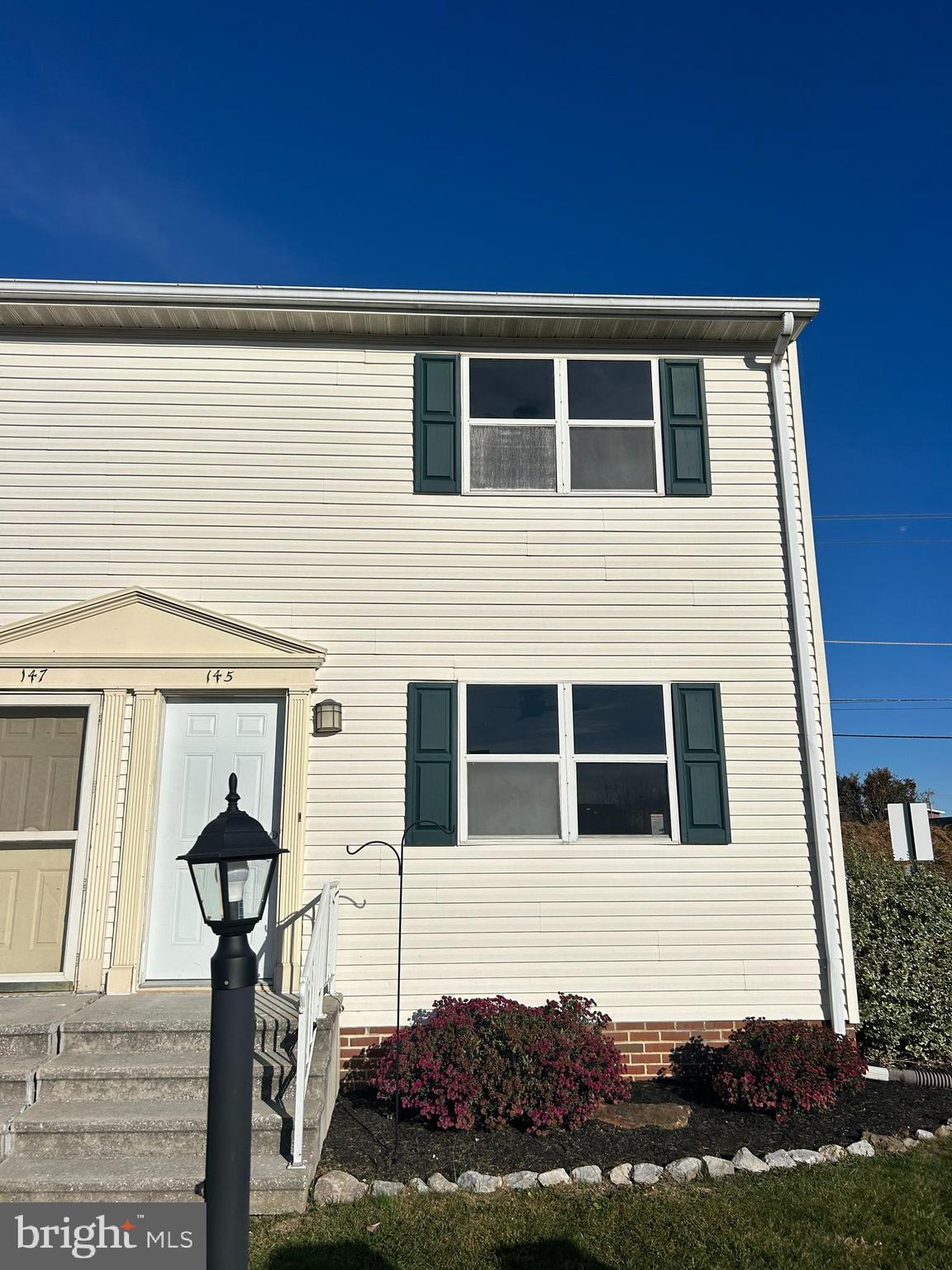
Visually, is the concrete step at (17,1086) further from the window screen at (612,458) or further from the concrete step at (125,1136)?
the window screen at (612,458)

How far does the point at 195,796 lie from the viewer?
6.48m

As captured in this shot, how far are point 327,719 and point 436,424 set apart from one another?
269 centimetres

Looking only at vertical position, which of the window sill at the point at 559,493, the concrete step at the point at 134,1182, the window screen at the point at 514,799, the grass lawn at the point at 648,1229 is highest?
the window sill at the point at 559,493

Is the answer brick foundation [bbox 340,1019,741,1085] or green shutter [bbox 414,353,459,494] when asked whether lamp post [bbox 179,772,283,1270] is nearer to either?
brick foundation [bbox 340,1019,741,1085]

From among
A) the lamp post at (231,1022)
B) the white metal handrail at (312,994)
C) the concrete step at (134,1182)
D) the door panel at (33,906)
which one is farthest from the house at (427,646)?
the lamp post at (231,1022)

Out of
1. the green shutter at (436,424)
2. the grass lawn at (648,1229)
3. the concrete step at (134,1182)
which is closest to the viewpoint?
the grass lawn at (648,1229)

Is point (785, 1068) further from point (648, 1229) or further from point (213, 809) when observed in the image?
point (213, 809)

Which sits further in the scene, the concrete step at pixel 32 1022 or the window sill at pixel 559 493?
the window sill at pixel 559 493

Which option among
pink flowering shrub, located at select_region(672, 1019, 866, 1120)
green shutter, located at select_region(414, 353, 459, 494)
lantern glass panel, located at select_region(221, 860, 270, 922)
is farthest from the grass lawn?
green shutter, located at select_region(414, 353, 459, 494)

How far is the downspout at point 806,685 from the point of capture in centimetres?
648

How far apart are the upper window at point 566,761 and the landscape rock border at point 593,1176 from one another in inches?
91.5

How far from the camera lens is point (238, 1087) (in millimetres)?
2717

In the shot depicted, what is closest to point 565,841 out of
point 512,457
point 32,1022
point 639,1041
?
point 639,1041

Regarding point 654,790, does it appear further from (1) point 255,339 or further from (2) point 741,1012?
(1) point 255,339
